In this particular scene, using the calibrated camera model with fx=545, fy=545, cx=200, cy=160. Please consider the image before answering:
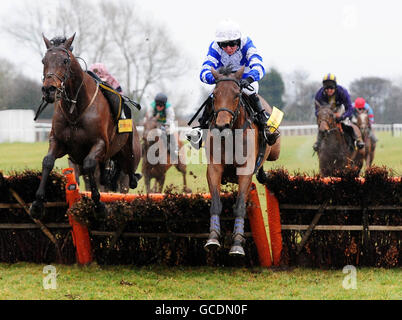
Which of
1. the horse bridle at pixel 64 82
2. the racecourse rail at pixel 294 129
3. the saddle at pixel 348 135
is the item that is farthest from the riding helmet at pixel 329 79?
the racecourse rail at pixel 294 129

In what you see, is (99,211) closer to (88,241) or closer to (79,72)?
(88,241)

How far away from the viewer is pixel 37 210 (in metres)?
6.37

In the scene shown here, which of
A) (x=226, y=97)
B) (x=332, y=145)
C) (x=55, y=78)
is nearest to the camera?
(x=226, y=97)

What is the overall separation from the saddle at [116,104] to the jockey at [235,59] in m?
1.43

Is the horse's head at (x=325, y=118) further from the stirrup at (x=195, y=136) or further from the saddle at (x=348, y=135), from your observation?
the stirrup at (x=195, y=136)

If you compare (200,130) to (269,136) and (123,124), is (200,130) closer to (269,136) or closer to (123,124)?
(269,136)

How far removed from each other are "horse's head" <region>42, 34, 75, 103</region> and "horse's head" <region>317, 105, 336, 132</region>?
6.09 metres

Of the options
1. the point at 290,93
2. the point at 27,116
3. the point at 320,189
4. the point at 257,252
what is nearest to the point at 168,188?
the point at 257,252

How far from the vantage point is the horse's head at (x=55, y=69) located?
5.94m

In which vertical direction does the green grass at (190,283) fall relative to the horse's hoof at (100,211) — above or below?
below

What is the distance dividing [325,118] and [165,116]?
12.6 feet

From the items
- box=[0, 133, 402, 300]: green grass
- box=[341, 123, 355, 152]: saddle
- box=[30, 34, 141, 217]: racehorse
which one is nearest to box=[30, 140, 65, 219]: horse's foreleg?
box=[30, 34, 141, 217]: racehorse

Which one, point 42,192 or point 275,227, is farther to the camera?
point 275,227

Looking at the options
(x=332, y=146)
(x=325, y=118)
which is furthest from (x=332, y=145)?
(x=325, y=118)
